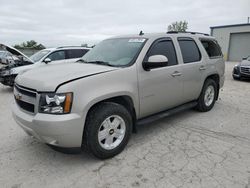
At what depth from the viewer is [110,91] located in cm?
291

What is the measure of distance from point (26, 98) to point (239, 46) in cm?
2855

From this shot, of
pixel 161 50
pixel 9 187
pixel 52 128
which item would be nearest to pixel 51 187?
pixel 9 187

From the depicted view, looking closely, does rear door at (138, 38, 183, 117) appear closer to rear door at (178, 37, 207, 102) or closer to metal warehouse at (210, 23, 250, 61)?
rear door at (178, 37, 207, 102)

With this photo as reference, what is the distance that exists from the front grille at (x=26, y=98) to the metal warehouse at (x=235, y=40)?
90.3 feet

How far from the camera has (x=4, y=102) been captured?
6359 millimetres

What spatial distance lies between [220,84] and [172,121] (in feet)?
6.63

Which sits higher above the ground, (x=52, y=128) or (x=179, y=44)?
(x=179, y=44)

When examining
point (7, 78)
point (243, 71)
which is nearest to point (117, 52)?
point (7, 78)

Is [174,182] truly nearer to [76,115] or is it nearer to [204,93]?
[76,115]

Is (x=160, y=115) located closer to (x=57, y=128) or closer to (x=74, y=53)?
(x=57, y=128)

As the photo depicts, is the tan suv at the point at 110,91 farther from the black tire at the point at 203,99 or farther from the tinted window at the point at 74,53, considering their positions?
the tinted window at the point at 74,53

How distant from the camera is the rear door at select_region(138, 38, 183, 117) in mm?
3422

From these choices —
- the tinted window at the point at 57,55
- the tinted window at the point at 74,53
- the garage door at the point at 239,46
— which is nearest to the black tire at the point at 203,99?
the tinted window at the point at 74,53

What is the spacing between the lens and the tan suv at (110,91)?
2574 millimetres
